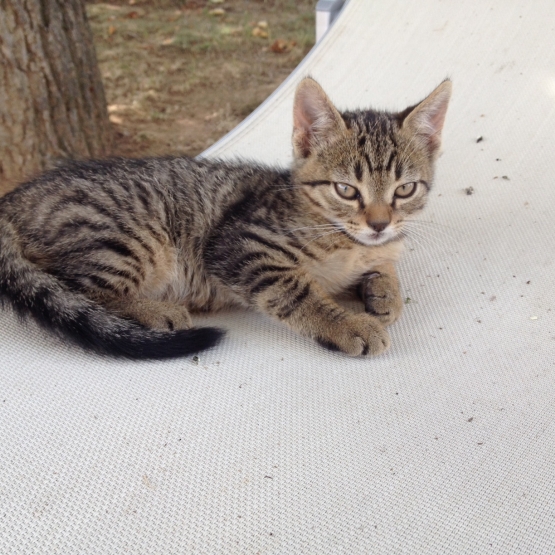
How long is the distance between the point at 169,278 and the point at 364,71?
72.4 inches

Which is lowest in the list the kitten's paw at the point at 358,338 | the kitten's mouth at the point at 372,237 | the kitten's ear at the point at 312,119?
the kitten's paw at the point at 358,338

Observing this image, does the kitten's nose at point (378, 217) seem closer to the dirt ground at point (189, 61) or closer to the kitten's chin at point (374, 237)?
the kitten's chin at point (374, 237)

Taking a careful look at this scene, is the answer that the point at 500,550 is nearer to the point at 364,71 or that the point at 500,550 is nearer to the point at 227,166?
the point at 227,166

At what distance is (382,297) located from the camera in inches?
81.8

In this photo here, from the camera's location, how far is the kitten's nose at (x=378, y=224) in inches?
77.1

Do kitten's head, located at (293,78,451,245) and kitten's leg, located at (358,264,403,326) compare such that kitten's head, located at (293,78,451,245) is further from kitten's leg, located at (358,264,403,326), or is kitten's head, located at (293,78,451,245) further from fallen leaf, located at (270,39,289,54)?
fallen leaf, located at (270,39,289,54)

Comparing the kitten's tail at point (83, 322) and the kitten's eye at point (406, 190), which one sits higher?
the kitten's eye at point (406, 190)

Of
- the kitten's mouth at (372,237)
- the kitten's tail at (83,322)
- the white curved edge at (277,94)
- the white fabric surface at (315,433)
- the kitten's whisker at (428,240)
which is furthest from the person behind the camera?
the white curved edge at (277,94)

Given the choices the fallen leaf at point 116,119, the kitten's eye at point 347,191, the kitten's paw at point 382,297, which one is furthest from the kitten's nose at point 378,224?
the fallen leaf at point 116,119

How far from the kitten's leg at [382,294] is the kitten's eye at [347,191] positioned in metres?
0.32

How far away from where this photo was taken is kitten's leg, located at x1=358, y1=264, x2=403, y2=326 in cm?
203

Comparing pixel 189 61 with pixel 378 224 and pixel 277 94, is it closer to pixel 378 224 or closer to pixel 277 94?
pixel 277 94

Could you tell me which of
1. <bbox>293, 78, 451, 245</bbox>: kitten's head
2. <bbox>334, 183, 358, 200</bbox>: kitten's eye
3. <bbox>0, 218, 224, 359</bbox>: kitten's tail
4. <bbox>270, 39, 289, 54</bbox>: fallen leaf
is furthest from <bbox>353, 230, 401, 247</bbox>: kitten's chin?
<bbox>270, 39, 289, 54</bbox>: fallen leaf

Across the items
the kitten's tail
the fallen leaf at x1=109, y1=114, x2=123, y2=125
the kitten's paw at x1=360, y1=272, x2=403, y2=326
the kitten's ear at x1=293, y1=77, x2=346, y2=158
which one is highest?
the kitten's ear at x1=293, y1=77, x2=346, y2=158
